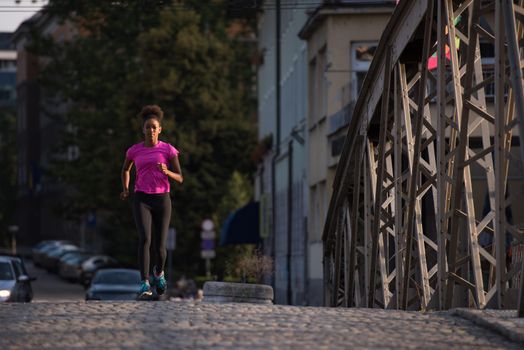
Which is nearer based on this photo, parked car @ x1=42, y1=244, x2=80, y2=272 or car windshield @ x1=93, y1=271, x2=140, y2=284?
car windshield @ x1=93, y1=271, x2=140, y2=284

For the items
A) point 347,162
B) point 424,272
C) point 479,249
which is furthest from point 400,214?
point 347,162

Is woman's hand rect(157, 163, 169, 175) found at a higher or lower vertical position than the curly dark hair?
lower

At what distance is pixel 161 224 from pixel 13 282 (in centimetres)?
1764

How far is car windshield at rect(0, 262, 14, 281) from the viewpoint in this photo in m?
35.4

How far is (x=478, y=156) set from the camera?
51.0 feet

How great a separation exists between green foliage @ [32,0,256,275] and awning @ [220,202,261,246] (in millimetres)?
12919

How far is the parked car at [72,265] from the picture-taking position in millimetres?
81188

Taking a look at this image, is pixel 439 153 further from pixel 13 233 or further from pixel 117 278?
pixel 13 233

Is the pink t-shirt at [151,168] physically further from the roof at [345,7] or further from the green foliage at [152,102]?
the green foliage at [152,102]

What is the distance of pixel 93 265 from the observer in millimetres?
77375

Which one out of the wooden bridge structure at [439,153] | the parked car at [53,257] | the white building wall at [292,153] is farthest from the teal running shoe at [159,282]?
the parked car at [53,257]

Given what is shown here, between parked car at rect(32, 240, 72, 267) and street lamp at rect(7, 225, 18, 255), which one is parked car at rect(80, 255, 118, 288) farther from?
street lamp at rect(7, 225, 18, 255)

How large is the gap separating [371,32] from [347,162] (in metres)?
16.6

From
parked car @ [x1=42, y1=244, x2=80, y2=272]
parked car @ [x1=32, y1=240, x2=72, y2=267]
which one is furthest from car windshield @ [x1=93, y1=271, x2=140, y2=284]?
parked car @ [x1=32, y1=240, x2=72, y2=267]
